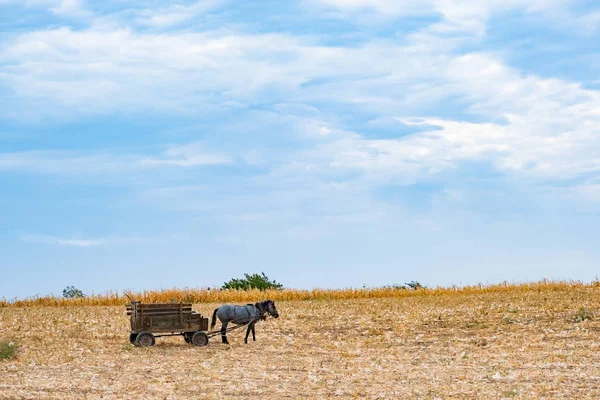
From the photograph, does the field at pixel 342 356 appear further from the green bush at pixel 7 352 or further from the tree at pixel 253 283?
the tree at pixel 253 283

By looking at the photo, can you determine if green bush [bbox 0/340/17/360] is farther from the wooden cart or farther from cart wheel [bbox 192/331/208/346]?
cart wheel [bbox 192/331/208/346]

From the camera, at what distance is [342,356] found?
68.5 ft

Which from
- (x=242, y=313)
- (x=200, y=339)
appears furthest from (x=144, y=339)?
(x=242, y=313)

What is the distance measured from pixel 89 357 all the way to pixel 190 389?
7594 mm

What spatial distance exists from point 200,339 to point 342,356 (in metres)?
4.79

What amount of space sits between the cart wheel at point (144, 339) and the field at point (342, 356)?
0.49 metres

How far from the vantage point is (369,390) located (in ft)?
47.3

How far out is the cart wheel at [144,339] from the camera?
2220 centimetres

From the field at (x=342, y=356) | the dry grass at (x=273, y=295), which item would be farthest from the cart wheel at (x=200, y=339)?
the dry grass at (x=273, y=295)

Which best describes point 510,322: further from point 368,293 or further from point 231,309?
point 368,293

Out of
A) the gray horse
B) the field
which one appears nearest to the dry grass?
the field

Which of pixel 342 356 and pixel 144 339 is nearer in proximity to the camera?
pixel 342 356

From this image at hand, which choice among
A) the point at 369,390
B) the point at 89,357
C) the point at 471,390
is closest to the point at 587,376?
the point at 471,390

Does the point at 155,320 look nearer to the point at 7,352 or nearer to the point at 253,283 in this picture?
the point at 7,352
